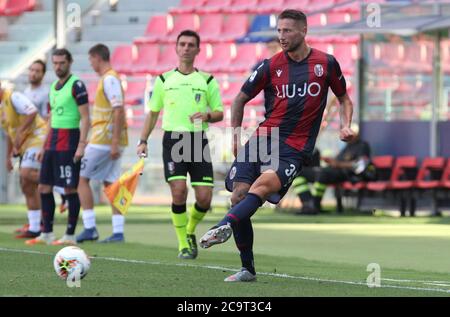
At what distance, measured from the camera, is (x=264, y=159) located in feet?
31.6

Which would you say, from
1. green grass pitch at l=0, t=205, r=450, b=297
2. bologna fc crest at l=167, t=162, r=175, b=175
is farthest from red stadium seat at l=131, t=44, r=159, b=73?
bologna fc crest at l=167, t=162, r=175, b=175

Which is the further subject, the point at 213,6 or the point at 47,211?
the point at 213,6

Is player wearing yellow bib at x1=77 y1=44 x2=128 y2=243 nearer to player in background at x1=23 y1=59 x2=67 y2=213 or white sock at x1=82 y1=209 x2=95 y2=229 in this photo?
white sock at x1=82 y1=209 x2=95 y2=229

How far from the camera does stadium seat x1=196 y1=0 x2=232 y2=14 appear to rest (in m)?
30.6

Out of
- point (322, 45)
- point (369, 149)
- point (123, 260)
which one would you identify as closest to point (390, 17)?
point (369, 149)

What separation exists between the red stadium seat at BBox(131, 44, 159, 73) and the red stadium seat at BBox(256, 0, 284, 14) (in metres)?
2.60

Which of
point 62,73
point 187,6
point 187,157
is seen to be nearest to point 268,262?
point 187,157

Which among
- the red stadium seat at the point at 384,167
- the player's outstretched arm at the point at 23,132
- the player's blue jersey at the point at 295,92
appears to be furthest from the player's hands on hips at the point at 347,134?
the red stadium seat at the point at 384,167

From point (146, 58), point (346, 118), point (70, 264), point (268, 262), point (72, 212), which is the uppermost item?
point (146, 58)

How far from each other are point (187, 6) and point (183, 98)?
62.3 feet

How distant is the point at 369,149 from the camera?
76.6 ft

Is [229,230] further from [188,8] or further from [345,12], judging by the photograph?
[188,8]

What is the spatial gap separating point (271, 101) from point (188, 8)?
21.4 meters

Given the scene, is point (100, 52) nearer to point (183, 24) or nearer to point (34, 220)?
point (34, 220)
